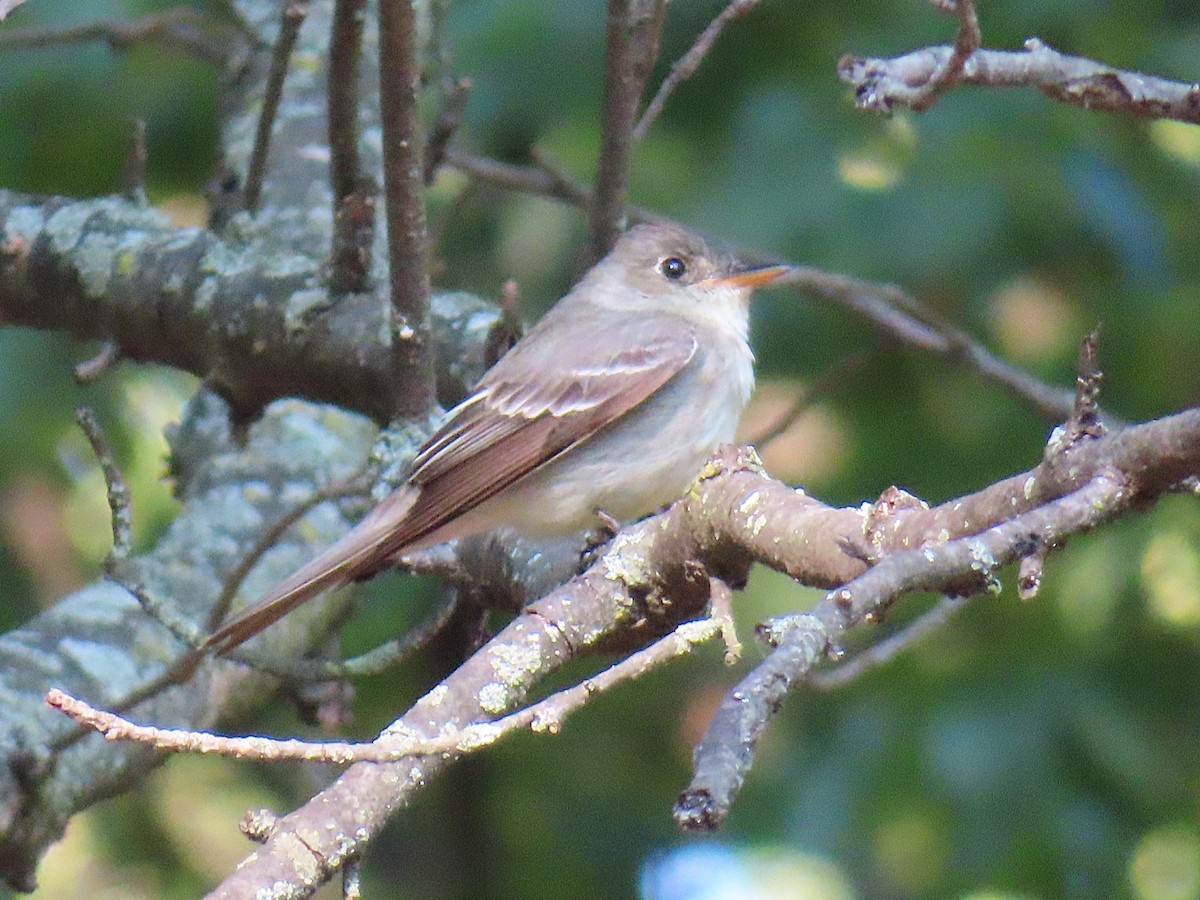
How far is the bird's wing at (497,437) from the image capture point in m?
4.14

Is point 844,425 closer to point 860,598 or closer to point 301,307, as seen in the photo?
point 301,307

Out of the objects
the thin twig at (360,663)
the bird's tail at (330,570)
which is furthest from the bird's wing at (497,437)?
the thin twig at (360,663)

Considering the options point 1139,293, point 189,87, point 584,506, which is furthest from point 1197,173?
point 189,87

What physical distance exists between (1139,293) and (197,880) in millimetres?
4505

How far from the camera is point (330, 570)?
4121 millimetres

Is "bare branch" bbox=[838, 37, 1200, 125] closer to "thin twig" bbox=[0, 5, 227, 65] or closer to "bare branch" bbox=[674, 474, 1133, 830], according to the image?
"bare branch" bbox=[674, 474, 1133, 830]

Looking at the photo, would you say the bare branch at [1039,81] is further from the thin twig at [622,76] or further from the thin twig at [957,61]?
the thin twig at [622,76]

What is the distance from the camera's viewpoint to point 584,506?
4.59 meters

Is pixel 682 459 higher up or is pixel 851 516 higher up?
pixel 851 516

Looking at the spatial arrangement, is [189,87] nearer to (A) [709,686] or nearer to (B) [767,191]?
(B) [767,191]

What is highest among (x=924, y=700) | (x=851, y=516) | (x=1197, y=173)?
(x=851, y=516)

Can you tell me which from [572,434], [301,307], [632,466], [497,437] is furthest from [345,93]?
[632,466]

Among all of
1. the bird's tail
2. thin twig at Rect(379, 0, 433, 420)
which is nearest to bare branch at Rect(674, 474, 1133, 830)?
thin twig at Rect(379, 0, 433, 420)

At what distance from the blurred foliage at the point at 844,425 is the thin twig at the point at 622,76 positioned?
1.20 m
